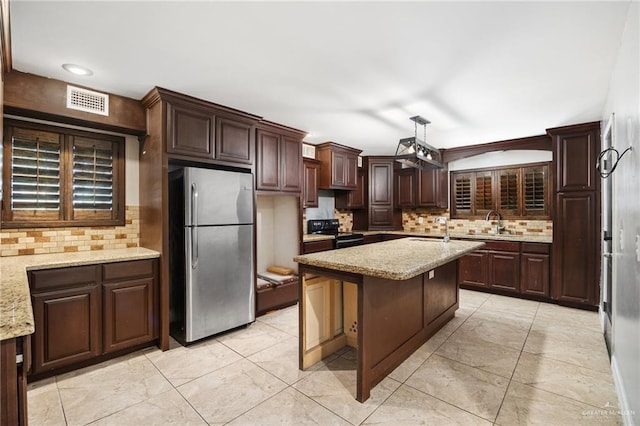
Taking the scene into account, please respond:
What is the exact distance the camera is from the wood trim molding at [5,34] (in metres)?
1.53

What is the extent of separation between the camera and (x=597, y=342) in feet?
9.56

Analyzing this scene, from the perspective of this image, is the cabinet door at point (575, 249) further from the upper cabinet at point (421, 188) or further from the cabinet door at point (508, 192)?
the upper cabinet at point (421, 188)

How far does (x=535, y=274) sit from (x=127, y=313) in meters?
4.91

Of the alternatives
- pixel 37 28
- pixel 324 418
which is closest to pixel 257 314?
pixel 324 418

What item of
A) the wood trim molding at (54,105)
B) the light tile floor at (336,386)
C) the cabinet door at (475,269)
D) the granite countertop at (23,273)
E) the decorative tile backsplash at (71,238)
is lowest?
the light tile floor at (336,386)

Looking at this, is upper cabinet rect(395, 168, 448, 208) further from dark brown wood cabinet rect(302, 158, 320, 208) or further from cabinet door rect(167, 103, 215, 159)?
cabinet door rect(167, 103, 215, 159)

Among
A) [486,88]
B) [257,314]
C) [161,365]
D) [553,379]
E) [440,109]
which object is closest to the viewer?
[553,379]

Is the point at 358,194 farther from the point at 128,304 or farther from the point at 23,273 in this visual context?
the point at 23,273

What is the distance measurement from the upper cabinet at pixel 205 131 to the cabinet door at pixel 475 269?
353 cm

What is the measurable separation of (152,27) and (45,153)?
5.85 ft

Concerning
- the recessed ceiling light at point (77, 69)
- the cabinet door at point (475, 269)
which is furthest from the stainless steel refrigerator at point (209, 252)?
the cabinet door at point (475, 269)

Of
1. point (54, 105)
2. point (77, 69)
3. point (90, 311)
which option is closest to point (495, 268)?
point (90, 311)

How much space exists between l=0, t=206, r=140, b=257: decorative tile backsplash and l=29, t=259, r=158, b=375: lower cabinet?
63 cm

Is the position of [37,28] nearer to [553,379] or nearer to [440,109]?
[440,109]
